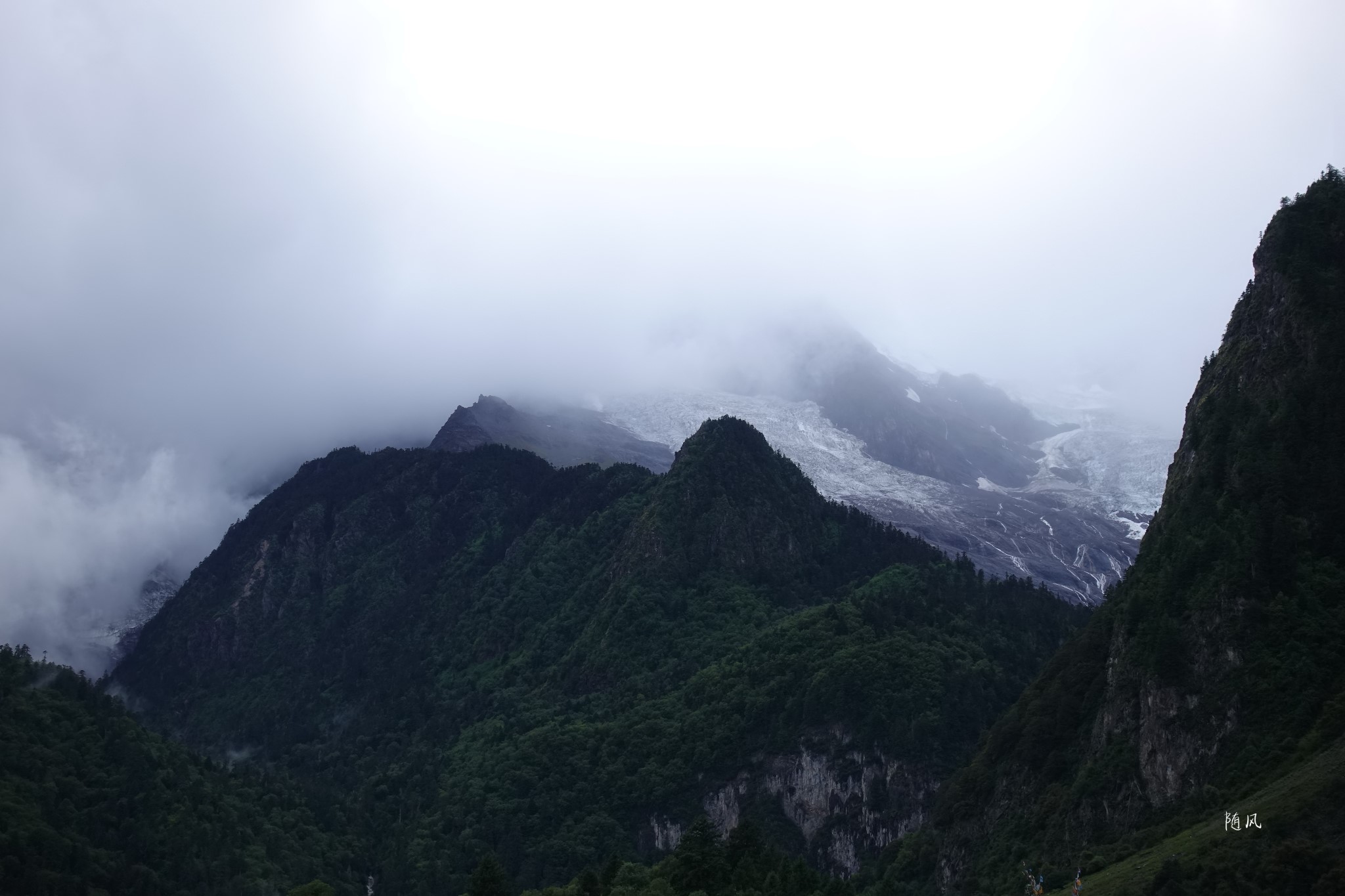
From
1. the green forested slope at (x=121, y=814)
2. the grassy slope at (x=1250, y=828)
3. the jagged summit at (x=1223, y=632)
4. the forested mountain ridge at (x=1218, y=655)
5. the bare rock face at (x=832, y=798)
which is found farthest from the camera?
the bare rock face at (x=832, y=798)

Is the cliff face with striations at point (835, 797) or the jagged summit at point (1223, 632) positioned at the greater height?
the jagged summit at point (1223, 632)

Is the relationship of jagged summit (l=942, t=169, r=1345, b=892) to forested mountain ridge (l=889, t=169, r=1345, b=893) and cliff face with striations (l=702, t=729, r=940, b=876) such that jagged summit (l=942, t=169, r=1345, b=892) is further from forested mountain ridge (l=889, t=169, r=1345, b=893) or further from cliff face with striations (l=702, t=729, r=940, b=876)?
cliff face with striations (l=702, t=729, r=940, b=876)

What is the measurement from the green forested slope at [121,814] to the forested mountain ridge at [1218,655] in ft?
303

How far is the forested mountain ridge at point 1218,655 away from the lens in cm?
9231

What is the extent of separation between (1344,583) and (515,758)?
397ft

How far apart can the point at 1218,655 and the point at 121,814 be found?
144084 mm

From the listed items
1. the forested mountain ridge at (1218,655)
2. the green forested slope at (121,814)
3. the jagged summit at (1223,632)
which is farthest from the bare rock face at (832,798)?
the green forested slope at (121,814)

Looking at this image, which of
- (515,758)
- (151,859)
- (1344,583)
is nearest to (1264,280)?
(1344,583)

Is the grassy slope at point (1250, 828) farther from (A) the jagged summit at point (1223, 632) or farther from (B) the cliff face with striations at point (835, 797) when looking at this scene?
(B) the cliff face with striations at point (835, 797)

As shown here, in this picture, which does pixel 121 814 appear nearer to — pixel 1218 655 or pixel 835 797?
→ pixel 835 797

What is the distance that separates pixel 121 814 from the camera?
534 ft

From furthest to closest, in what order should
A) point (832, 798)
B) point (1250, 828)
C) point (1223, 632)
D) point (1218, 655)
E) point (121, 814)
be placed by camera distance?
point (121, 814), point (832, 798), point (1223, 632), point (1218, 655), point (1250, 828)

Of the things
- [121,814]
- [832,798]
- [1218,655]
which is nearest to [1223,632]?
[1218,655]

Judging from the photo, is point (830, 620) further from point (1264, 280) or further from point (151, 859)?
point (151, 859)
